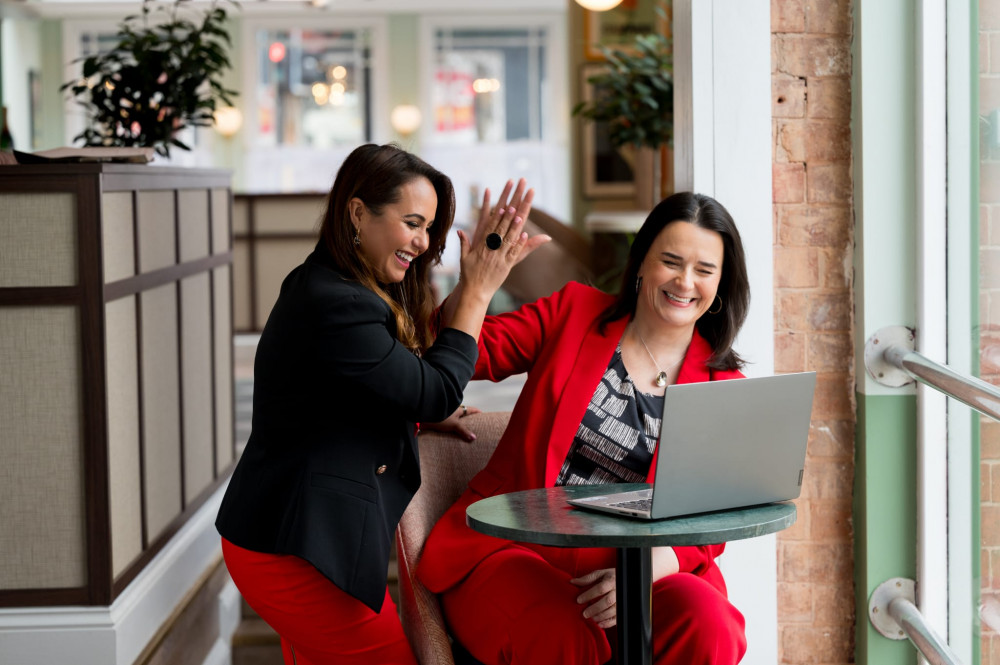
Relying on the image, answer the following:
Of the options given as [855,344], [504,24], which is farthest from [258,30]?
[855,344]

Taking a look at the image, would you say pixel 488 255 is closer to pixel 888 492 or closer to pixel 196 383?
pixel 888 492

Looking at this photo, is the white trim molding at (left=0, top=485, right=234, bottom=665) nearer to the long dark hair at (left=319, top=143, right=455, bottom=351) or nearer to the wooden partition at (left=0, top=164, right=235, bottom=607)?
the wooden partition at (left=0, top=164, right=235, bottom=607)

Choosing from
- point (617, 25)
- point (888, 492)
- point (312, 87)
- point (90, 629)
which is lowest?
point (90, 629)

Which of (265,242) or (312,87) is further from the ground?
(312,87)

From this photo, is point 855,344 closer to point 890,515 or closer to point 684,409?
point 890,515

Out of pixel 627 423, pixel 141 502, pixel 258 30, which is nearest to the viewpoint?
pixel 627 423

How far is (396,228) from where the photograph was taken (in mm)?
2043

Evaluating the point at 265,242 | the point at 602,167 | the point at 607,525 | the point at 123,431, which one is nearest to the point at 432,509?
the point at 607,525

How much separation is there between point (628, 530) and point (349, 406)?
600 millimetres

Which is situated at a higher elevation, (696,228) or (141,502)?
(696,228)

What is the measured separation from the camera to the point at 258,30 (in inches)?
527

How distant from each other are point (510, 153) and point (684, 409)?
12.2 metres

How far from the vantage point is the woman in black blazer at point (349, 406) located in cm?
194

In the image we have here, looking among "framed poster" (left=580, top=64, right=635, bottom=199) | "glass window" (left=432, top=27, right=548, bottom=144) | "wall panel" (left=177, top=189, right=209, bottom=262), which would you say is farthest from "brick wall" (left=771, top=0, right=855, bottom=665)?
"glass window" (left=432, top=27, right=548, bottom=144)
